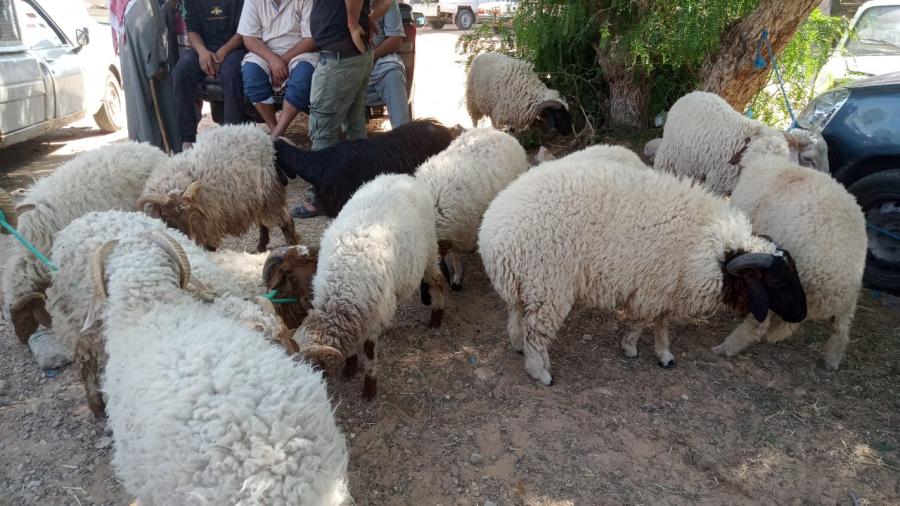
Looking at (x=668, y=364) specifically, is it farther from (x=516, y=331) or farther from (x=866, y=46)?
(x=866, y=46)

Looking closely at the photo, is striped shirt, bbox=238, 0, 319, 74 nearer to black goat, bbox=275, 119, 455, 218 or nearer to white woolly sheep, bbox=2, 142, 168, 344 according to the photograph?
black goat, bbox=275, 119, 455, 218

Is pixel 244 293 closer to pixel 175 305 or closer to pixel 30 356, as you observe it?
pixel 175 305

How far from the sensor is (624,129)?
7.49 m

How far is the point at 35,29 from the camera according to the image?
7.96 metres

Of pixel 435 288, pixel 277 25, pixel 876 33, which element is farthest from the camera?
pixel 876 33

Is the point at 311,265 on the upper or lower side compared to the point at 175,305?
lower

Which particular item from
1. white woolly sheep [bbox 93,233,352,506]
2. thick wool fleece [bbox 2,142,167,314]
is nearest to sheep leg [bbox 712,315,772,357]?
white woolly sheep [bbox 93,233,352,506]

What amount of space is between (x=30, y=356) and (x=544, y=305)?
3.65 m

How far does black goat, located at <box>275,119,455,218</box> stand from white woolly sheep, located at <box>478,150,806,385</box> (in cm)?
182

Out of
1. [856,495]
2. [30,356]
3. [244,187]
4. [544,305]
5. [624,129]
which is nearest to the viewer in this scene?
[856,495]

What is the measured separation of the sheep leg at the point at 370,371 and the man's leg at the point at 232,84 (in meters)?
4.13

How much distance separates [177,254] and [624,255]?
2528mm

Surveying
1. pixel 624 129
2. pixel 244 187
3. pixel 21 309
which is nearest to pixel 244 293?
pixel 21 309

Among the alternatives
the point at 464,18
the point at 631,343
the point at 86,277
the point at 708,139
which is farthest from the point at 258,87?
the point at 464,18
